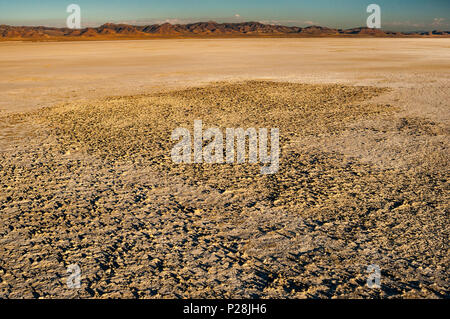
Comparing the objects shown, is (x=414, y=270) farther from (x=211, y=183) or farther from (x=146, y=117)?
(x=146, y=117)

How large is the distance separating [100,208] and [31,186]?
4.25ft

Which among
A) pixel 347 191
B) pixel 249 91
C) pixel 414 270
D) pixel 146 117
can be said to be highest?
pixel 249 91

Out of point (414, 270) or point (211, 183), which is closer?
point (414, 270)

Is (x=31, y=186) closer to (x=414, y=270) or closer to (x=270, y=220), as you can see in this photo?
(x=270, y=220)

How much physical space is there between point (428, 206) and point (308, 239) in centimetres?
168

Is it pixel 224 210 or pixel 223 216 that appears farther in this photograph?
pixel 224 210

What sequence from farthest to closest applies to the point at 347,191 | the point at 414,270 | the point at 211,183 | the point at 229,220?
1. the point at 211,183
2. the point at 347,191
3. the point at 229,220
4. the point at 414,270

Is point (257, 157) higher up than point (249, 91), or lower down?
lower down


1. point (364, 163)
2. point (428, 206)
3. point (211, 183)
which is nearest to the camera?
point (428, 206)

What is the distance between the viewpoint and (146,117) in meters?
9.01

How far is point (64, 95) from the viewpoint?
1276 centimetres

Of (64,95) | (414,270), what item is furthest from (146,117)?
(414,270)

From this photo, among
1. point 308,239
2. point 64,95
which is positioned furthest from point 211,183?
point 64,95

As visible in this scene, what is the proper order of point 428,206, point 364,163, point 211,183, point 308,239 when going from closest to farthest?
1. point 308,239
2. point 428,206
3. point 211,183
4. point 364,163
